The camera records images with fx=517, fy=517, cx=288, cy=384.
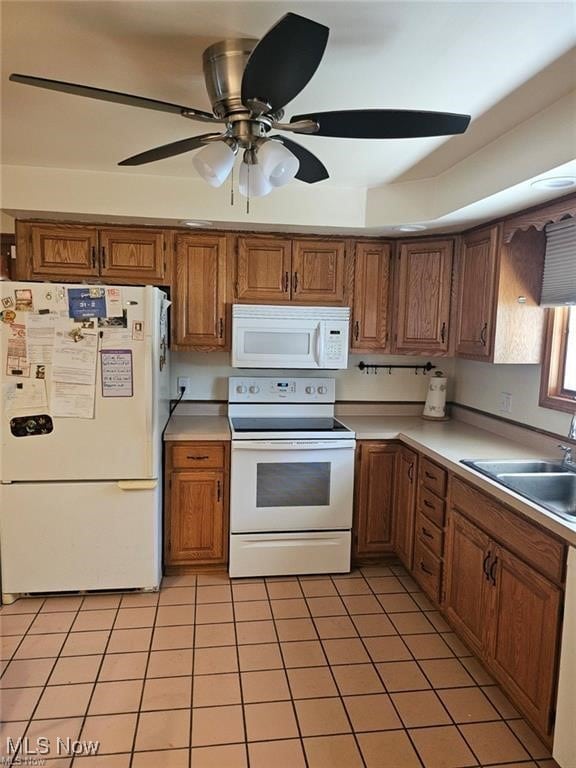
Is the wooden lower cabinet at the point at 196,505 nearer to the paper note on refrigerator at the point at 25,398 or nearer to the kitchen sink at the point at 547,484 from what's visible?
the paper note on refrigerator at the point at 25,398

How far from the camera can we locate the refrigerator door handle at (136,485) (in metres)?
2.79

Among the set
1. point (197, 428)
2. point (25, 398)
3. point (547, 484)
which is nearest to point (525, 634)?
point (547, 484)

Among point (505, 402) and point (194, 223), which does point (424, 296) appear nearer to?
point (505, 402)

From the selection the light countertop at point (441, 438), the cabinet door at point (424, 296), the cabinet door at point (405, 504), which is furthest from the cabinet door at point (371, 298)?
the cabinet door at point (405, 504)

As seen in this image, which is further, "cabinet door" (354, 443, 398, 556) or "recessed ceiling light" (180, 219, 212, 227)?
"cabinet door" (354, 443, 398, 556)

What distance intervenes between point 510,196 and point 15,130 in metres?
2.19

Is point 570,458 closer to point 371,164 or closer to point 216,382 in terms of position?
point 371,164

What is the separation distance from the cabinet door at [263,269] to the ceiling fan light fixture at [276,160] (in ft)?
5.17

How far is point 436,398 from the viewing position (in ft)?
11.8

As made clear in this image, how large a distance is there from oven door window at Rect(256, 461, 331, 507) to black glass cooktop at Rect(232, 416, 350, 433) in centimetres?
20

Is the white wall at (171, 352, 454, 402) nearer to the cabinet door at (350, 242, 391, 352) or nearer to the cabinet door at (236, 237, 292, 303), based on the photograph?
the cabinet door at (350, 242, 391, 352)

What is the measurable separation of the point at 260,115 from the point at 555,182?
122 cm

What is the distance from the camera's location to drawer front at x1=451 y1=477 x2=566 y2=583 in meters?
1.77

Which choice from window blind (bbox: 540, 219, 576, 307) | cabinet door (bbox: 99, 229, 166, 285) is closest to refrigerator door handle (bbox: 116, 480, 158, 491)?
cabinet door (bbox: 99, 229, 166, 285)
